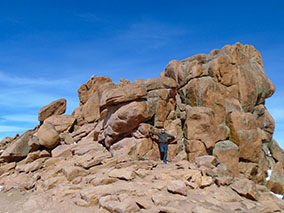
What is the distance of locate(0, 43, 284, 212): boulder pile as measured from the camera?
52.2 feet

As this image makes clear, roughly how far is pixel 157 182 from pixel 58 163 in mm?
13368

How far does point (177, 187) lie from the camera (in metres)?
15.7

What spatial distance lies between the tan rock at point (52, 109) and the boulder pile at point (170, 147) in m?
0.16

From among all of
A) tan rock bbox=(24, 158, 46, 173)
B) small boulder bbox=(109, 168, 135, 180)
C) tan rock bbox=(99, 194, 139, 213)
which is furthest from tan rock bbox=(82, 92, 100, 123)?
tan rock bbox=(99, 194, 139, 213)

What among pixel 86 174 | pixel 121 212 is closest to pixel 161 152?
pixel 86 174

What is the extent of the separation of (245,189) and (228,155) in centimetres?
1076

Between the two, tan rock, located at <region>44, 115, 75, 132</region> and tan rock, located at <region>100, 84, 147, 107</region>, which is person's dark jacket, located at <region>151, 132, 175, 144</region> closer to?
tan rock, located at <region>100, 84, 147, 107</region>

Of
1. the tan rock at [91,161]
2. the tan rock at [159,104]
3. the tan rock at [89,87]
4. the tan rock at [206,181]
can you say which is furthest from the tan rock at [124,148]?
the tan rock at [89,87]

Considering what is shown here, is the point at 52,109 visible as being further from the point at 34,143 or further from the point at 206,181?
the point at 206,181

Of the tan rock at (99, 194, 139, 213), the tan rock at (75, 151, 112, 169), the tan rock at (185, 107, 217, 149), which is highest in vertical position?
the tan rock at (185, 107, 217, 149)

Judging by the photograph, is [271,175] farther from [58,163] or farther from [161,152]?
[58,163]

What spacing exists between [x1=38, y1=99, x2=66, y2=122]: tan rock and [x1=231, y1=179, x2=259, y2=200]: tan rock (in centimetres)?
3036

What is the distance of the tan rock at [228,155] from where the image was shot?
2845 cm

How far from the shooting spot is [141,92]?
25.1 metres
